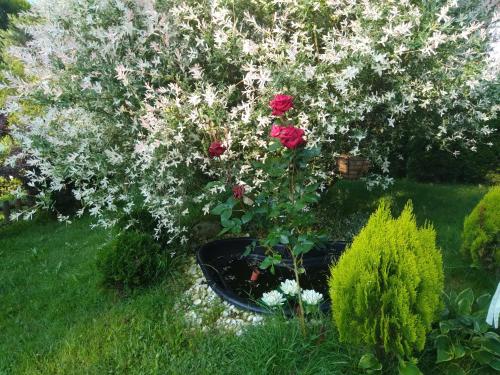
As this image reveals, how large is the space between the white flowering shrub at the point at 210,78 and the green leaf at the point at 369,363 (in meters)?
1.61

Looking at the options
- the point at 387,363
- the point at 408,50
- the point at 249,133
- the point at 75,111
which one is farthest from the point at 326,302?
the point at 75,111

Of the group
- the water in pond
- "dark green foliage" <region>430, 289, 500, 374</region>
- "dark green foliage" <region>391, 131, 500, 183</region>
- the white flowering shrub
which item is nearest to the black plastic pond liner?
the water in pond

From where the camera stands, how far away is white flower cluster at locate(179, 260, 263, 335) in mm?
3119

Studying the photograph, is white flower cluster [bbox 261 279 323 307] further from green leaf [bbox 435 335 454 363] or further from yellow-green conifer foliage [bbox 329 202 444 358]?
green leaf [bbox 435 335 454 363]

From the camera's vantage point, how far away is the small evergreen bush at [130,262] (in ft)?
12.3

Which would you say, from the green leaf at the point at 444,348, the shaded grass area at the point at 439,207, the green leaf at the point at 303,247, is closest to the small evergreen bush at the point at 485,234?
the shaded grass area at the point at 439,207

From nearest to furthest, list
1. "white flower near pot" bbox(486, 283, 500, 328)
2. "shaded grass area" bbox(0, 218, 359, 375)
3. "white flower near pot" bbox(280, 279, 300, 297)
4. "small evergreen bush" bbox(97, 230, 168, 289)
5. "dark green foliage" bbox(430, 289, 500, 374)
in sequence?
"white flower near pot" bbox(486, 283, 500, 328), "dark green foliage" bbox(430, 289, 500, 374), "shaded grass area" bbox(0, 218, 359, 375), "white flower near pot" bbox(280, 279, 300, 297), "small evergreen bush" bbox(97, 230, 168, 289)

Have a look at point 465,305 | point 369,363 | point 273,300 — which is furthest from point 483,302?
point 273,300

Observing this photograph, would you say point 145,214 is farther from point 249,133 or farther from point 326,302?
point 326,302

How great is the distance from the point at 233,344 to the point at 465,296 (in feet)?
4.95

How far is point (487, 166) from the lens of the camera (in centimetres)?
707

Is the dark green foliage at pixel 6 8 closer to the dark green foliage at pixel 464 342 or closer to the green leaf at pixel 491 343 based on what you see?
the dark green foliage at pixel 464 342

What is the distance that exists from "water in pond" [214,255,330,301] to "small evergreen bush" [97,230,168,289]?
62 centimetres

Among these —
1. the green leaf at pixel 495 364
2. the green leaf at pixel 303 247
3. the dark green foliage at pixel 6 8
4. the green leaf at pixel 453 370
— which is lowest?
the green leaf at pixel 453 370
